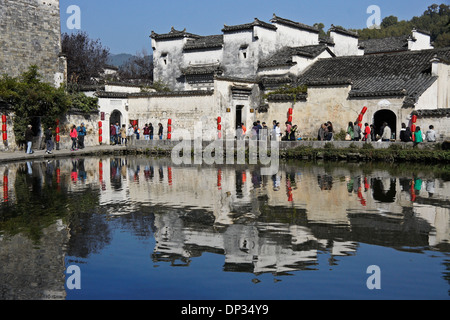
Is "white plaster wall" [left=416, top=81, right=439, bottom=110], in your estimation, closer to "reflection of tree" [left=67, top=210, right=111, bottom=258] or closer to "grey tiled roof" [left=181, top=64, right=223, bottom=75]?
"grey tiled roof" [left=181, top=64, right=223, bottom=75]

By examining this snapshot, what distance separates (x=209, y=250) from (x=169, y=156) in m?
19.6

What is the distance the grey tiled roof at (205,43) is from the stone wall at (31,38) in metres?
8.82

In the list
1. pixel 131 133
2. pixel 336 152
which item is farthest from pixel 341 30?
pixel 336 152

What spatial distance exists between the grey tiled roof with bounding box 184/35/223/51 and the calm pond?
21.9m

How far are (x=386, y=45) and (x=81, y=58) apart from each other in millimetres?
23978

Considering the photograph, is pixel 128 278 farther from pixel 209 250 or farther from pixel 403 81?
pixel 403 81

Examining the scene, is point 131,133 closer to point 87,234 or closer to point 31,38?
point 31,38

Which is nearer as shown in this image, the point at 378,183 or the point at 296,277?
the point at 296,277

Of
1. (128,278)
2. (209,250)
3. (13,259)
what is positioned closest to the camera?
(128,278)

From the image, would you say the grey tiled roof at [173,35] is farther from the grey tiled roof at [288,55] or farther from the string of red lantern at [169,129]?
the string of red lantern at [169,129]

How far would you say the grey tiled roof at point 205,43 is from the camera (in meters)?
36.6

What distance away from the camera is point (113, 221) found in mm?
10484
